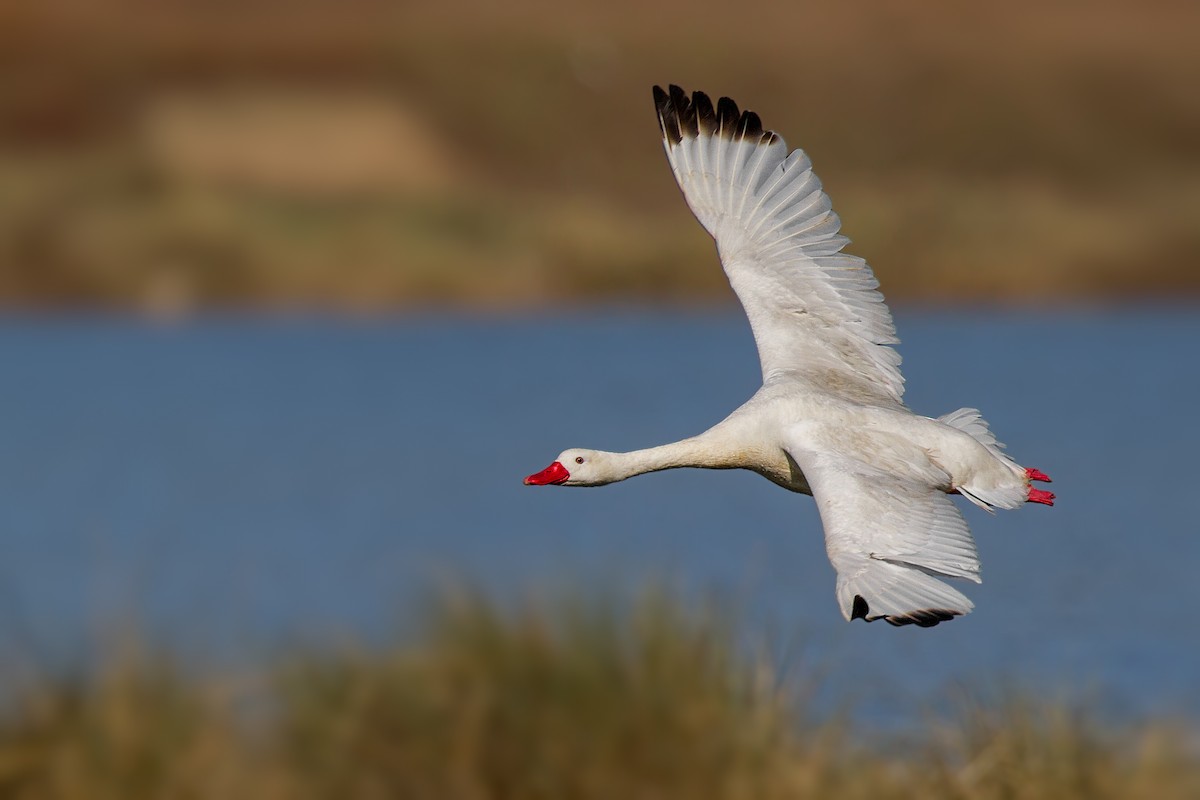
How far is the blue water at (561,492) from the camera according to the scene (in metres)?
11.0

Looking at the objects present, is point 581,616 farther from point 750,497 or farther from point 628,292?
point 628,292

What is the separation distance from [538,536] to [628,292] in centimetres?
1466

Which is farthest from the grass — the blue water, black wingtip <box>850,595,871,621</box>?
black wingtip <box>850,595,871,621</box>

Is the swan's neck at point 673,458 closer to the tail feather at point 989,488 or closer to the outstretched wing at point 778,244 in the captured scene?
the outstretched wing at point 778,244

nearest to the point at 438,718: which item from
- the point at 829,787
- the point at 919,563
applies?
the point at 829,787

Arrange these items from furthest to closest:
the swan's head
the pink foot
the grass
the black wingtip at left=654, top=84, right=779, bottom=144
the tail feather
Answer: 1. the grass
2. the black wingtip at left=654, top=84, right=779, bottom=144
3. the swan's head
4. the pink foot
5. the tail feather

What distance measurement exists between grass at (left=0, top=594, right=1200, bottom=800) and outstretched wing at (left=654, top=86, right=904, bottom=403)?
190 centimetres

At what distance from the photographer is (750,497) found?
2461cm

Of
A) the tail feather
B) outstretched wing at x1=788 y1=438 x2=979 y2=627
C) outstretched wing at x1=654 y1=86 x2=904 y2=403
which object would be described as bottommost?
outstretched wing at x1=788 y1=438 x2=979 y2=627

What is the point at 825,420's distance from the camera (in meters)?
7.84

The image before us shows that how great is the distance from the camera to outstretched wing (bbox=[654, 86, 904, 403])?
8.77m

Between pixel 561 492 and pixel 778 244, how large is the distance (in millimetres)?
17563

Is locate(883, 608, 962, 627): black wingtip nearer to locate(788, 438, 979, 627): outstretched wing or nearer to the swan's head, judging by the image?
locate(788, 438, 979, 627): outstretched wing

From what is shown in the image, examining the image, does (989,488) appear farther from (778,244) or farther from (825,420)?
(778,244)
